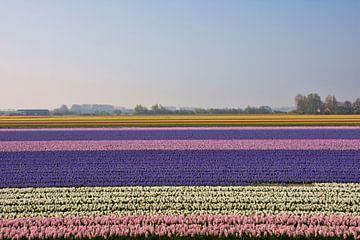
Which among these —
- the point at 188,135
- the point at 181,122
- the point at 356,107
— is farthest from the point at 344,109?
the point at 188,135

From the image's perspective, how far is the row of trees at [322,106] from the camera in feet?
Result: 257

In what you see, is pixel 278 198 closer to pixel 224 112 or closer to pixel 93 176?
pixel 93 176

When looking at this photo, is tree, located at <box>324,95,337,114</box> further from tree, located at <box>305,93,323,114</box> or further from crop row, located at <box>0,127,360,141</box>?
crop row, located at <box>0,127,360,141</box>

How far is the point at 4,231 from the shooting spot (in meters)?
8.24

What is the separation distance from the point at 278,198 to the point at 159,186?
3152 mm

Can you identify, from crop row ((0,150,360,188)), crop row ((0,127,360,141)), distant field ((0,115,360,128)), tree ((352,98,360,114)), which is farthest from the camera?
tree ((352,98,360,114))

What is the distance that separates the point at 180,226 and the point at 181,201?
2.17 metres

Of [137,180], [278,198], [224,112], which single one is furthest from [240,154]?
[224,112]

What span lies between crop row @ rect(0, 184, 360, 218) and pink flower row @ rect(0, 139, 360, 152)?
8207mm

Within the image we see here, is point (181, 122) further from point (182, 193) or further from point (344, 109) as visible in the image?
point (344, 109)

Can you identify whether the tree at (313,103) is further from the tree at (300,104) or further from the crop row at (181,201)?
the crop row at (181,201)

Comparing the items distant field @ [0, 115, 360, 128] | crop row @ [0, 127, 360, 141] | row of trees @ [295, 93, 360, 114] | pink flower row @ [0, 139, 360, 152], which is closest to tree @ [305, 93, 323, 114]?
row of trees @ [295, 93, 360, 114]

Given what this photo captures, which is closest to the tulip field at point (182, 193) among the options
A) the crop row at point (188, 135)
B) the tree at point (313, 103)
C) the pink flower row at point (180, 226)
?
the pink flower row at point (180, 226)

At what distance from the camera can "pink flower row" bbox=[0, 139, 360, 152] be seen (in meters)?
20.1
